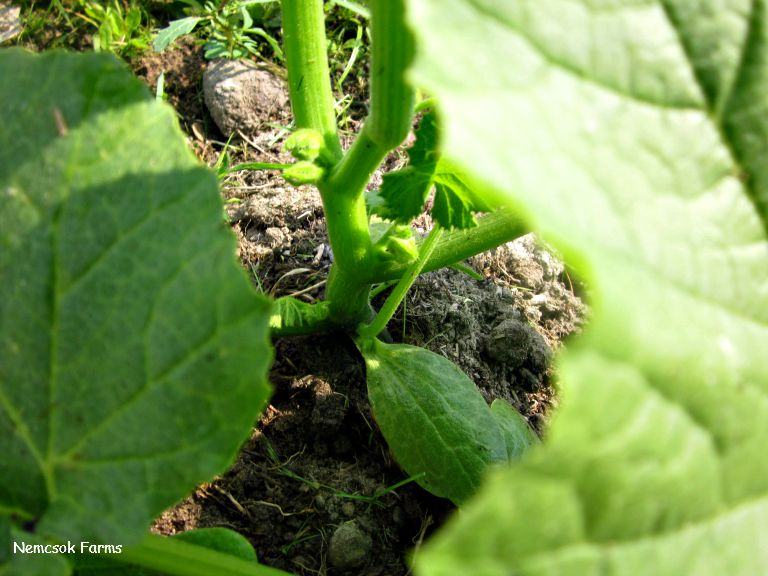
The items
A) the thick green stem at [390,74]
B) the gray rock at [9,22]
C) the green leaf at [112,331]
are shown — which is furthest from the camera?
the gray rock at [9,22]

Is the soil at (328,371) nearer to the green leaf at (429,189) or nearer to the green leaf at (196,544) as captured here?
the green leaf at (196,544)

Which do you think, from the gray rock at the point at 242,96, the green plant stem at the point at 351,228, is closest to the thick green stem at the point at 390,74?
the green plant stem at the point at 351,228

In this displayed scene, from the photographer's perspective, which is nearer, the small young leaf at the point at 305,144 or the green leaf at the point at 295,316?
the small young leaf at the point at 305,144

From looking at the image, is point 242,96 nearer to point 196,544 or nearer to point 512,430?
point 512,430

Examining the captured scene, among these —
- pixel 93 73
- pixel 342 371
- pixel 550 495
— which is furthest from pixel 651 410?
pixel 342 371

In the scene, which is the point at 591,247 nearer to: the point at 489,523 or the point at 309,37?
the point at 489,523

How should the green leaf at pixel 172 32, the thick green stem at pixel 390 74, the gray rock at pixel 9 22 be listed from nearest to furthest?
1. the thick green stem at pixel 390 74
2. the green leaf at pixel 172 32
3. the gray rock at pixel 9 22
